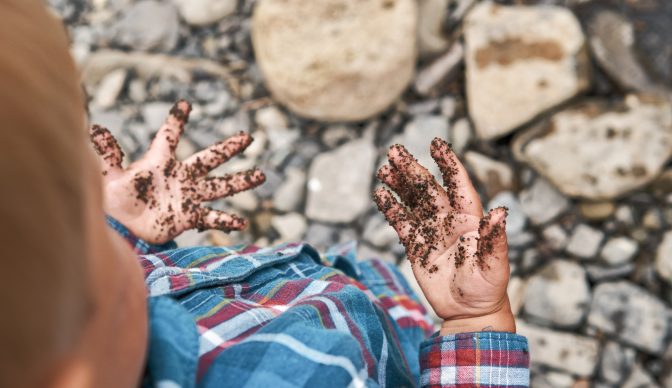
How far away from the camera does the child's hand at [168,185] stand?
124 centimetres

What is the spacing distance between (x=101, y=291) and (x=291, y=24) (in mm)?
1796

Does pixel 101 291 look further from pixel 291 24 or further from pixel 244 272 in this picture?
pixel 291 24

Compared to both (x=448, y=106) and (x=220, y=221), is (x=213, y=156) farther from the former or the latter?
(x=448, y=106)

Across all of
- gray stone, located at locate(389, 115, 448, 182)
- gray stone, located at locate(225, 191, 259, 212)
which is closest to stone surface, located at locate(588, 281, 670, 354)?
gray stone, located at locate(389, 115, 448, 182)

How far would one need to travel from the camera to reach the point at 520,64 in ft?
6.81

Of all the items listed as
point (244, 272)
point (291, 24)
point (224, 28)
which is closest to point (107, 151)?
point (244, 272)

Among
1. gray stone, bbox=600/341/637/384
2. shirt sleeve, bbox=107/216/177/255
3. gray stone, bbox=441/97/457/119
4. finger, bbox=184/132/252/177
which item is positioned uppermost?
finger, bbox=184/132/252/177

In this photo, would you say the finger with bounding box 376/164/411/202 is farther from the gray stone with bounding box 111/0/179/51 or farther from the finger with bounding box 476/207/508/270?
the gray stone with bounding box 111/0/179/51

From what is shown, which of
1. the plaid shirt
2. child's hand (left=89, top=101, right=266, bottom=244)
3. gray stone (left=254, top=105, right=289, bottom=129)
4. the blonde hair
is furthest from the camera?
gray stone (left=254, top=105, right=289, bottom=129)

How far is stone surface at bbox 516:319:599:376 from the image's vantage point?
1.95 metres

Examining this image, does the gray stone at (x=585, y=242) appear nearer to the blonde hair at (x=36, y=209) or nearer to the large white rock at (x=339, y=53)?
the large white rock at (x=339, y=53)

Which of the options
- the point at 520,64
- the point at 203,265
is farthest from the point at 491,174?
the point at 203,265

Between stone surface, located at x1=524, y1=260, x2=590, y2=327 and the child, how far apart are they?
0.60 meters

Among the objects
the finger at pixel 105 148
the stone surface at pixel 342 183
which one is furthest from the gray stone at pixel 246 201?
the finger at pixel 105 148
